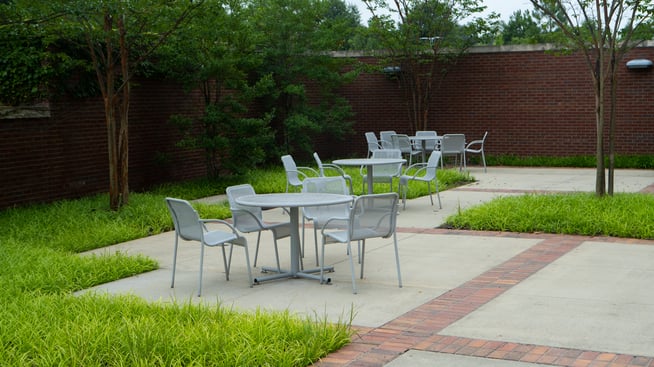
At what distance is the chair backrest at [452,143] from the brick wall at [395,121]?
10.4 feet

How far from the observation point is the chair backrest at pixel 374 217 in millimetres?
6805

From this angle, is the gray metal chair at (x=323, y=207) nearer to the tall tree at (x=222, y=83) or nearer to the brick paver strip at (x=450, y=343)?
the brick paver strip at (x=450, y=343)

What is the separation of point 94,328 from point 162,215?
542cm

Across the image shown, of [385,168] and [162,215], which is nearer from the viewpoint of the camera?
[162,215]

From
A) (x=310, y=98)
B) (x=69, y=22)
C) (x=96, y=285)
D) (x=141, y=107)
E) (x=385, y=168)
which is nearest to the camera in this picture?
(x=96, y=285)

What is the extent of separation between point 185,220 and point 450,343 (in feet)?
8.94

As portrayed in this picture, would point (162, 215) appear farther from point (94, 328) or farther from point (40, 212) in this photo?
point (94, 328)

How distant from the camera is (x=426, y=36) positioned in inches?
725

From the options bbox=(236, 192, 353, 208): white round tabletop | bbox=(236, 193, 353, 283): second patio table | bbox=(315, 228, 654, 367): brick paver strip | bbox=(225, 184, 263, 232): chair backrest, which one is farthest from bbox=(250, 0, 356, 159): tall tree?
bbox=(315, 228, 654, 367): brick paver strip

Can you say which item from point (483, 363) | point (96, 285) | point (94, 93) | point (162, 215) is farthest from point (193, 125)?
point (483, 363)

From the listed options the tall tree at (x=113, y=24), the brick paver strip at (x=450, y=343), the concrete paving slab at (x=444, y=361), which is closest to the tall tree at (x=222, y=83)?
the tall tree at (x=113, y=24)

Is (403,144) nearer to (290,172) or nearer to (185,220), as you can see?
(290,172)

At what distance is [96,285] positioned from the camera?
7.17 m

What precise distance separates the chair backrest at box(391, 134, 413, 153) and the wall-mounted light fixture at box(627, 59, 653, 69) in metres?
4.66
